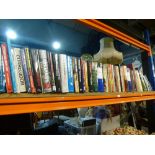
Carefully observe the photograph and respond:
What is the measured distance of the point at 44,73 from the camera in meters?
1.00

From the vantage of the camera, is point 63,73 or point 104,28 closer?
point 63,73

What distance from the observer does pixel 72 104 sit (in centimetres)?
104

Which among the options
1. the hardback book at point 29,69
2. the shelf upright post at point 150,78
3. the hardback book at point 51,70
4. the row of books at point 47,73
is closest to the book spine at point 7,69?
the row of books at point 47,73

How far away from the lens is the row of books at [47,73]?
0.87 meters

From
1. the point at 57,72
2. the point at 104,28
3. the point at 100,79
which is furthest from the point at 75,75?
the point at 104,28

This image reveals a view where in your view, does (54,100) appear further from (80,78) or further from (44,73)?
(80,78)

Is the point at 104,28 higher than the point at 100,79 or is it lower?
higher

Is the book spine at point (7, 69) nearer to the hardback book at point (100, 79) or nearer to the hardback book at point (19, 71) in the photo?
the hardback book at point (19, 71)

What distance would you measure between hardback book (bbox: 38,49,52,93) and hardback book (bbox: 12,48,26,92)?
0.11m

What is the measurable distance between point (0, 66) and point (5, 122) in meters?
0.62

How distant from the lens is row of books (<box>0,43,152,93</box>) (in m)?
0.87

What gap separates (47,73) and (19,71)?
16cm
